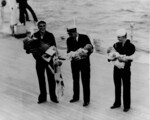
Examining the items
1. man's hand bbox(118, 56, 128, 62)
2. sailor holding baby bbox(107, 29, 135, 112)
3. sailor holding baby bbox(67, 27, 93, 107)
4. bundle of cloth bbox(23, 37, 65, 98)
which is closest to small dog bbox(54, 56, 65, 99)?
bundle of cloth bbox(23, 37, 65, 98)

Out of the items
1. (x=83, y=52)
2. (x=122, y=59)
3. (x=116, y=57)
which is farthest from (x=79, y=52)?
(x=122, y=59)

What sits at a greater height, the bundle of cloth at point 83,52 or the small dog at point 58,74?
the bundle of cloth at point 83,52

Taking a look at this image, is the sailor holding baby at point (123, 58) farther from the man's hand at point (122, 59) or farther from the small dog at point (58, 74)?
the small dog at point (58, 74)

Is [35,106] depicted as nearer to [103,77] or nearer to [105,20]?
[103,77]

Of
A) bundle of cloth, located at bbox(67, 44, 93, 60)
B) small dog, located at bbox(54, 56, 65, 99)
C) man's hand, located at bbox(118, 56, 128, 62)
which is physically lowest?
small dog, located at bbox(54, 56, 65, 99)

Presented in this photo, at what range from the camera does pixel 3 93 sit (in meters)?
6.83

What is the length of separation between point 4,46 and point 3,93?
3.38 m

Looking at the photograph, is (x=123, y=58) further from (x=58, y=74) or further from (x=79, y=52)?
(x=58, y=74)

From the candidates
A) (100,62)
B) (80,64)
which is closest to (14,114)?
(80,64)

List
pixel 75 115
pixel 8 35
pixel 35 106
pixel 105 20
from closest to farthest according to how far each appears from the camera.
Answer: pixel 75 115 → pixel 35 106 → pixel 8 35 → pixel 105 20

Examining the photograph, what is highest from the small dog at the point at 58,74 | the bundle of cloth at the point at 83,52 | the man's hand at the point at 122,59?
the bundle of cloth at the point at 83,52

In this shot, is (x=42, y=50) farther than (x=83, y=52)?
Yes

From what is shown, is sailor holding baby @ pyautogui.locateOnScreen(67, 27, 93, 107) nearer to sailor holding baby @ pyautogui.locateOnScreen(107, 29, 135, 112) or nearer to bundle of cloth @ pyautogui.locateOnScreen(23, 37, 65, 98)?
bundle of cloth @ pyautogui.locateOnScreen(23, 37, 65, 98)

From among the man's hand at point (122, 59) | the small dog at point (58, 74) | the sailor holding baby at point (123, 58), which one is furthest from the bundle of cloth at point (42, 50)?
the man's hand at point (122, 59)
